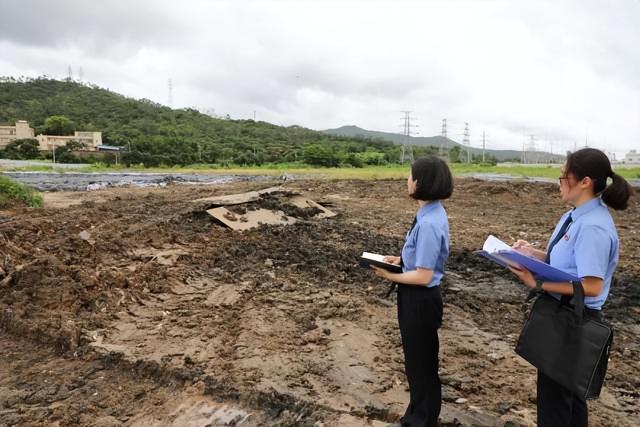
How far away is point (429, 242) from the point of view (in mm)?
2287

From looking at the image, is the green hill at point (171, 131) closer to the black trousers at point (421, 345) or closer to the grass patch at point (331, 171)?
the grass patch at point (331, 171)

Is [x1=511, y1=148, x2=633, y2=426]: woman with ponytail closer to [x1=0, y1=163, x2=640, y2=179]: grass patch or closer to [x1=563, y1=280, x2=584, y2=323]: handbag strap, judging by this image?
[x1=563, y1=280, x2=584, y2=323]: handbag strap

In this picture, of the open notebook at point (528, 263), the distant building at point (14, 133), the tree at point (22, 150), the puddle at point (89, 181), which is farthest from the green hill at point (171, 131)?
the open notebook at point (528, 263)

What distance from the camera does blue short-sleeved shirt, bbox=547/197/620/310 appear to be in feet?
6.06

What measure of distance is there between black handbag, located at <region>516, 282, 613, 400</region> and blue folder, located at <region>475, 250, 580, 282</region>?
0.06 meters

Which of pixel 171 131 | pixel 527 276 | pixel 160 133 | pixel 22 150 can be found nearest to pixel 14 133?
pixel 22 150

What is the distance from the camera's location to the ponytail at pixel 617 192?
1955mm

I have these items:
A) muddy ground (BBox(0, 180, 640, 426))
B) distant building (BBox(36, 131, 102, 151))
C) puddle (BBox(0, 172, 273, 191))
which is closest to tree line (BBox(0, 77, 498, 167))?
distant building (BBox(36, 131, 102, 151))

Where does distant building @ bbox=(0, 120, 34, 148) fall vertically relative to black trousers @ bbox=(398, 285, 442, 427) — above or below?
above

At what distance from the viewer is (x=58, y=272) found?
5180 mm

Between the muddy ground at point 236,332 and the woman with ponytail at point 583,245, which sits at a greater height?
the woman with ponytail at point 583,245

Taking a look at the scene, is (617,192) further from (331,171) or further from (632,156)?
(632,156)

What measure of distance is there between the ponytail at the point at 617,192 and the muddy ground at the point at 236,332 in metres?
1.57

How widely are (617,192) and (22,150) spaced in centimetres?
5440
